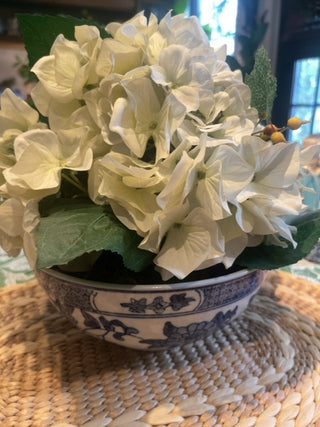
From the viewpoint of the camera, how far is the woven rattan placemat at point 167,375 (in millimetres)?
311

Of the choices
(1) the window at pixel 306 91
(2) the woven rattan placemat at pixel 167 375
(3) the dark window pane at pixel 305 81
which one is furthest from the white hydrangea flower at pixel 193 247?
(3) the dark window pane at pixel 305 81

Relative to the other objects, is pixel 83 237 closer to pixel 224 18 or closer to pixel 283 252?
pixel 283 252

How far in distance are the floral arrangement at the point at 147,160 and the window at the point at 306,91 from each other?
5.78 feet

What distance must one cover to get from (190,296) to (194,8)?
7.74 ft

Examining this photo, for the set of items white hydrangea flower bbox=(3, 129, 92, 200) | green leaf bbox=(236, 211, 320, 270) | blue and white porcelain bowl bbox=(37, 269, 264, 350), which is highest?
white hydrangea flower bbox=(3, 129, 92, 200)


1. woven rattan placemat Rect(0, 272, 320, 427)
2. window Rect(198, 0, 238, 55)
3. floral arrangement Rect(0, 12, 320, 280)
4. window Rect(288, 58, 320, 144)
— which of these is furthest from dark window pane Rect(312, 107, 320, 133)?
floral arrangement Rect(0, 12, 320, 280)

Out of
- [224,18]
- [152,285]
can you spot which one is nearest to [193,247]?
[152,285]

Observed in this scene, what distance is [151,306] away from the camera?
304mm

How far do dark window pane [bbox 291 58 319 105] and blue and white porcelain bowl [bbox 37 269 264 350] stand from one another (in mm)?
1896

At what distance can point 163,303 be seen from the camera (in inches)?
12.0

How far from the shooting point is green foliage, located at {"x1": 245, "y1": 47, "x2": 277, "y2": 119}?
13.7 inches

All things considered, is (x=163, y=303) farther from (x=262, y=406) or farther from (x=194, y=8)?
(x=194, y=8)

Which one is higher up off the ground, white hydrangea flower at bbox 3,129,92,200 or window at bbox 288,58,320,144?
white hydrangea flower at bbox 3,129,92,200

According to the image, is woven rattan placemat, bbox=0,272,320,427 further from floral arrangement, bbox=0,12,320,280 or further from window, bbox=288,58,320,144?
window, bbox=288,58,320,144
